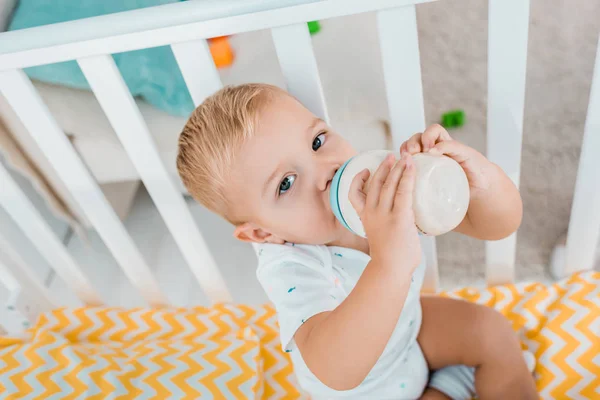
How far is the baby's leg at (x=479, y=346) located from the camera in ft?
2.89

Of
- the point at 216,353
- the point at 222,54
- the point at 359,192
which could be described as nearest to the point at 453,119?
the point at 222,54

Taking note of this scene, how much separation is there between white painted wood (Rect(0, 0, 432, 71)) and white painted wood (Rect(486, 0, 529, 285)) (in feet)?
0.37

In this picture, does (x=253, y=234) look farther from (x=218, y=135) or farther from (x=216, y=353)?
(x=216, y=353)

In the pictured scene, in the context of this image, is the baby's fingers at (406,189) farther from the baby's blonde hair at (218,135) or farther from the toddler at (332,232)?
the baby's blonde hair at (218,135)

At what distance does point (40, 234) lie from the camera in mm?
1032

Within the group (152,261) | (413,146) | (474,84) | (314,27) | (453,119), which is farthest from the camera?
(474,84)

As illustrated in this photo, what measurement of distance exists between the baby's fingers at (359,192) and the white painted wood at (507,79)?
0.25 metres

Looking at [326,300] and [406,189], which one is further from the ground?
[406,189]

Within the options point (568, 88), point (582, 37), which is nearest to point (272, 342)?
point (568, 88)

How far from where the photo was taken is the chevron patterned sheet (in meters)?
0.94

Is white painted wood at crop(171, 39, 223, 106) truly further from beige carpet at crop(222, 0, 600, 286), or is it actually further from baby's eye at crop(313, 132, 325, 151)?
beige carpet at crop(222, 0, 600, 286)

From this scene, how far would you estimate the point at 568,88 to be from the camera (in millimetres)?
1717

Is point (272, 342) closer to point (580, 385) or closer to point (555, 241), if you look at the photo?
point (580, 385)

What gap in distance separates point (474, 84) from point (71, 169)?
4.32 feet
